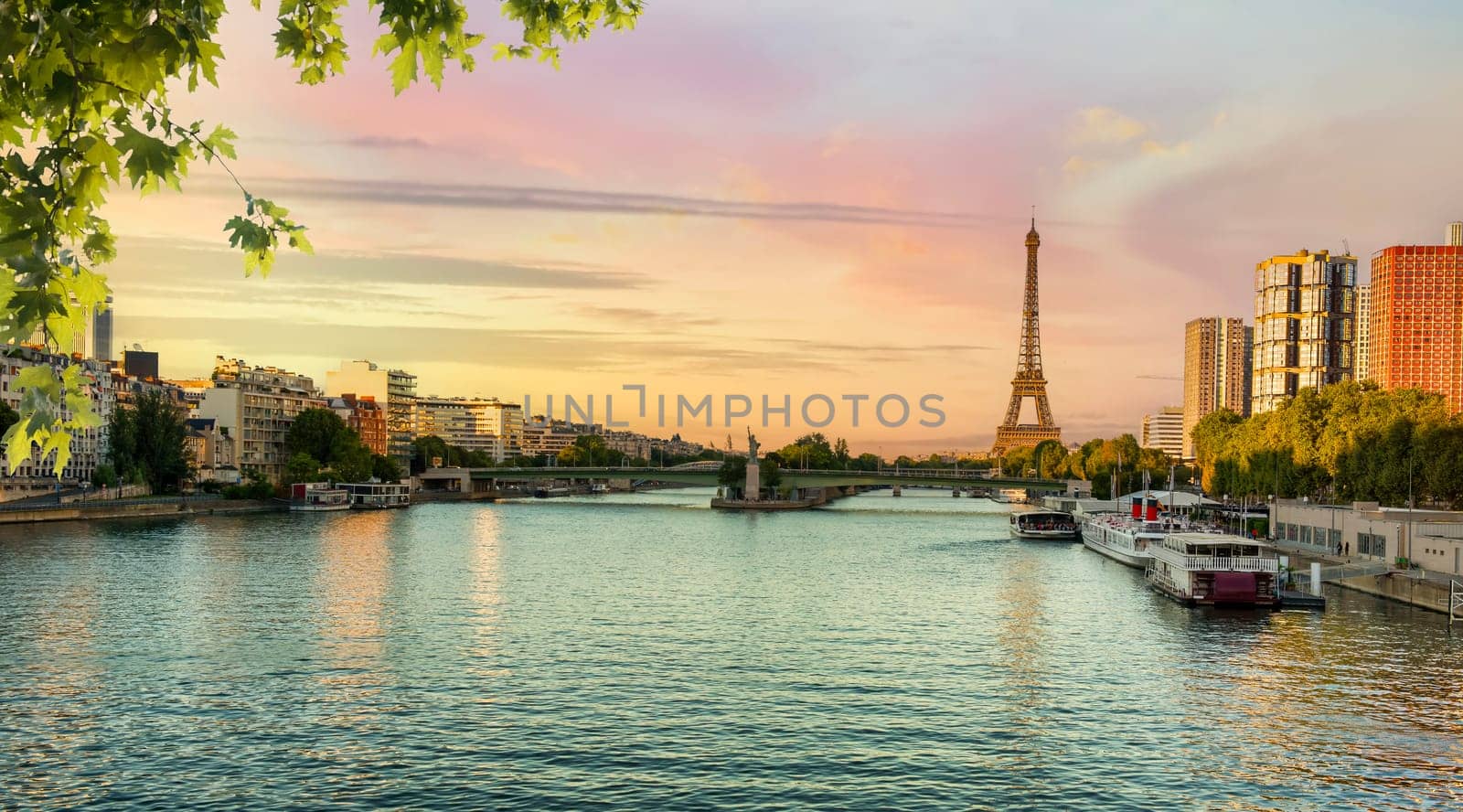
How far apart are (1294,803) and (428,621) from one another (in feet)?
110

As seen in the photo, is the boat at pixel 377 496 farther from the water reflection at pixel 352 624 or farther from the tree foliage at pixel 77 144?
the tree foliage at pixel 77 144

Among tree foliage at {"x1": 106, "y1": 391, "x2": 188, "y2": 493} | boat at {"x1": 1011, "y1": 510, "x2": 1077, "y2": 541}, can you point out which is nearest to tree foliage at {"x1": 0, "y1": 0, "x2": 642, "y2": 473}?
boat at {"x1": 1011, "y1": 510, "x2": 1077, "y2": 541}

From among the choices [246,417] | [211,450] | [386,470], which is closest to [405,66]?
[386,470]

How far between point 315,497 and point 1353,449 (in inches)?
4357

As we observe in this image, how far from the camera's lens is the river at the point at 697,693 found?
1034 inches

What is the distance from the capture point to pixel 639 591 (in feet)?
198

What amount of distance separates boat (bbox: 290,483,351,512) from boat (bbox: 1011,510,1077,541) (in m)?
79.8

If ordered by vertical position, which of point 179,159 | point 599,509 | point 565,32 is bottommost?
point 599,509

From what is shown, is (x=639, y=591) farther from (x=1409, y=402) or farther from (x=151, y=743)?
(x=1409, y=402)

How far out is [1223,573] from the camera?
5656cm

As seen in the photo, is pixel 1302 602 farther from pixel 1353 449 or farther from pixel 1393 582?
pixel 1353 449

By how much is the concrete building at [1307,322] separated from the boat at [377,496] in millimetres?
126910

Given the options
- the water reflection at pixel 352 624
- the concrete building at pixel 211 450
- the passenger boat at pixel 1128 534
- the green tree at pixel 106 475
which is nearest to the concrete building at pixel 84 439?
the green tree at pixel 106 475

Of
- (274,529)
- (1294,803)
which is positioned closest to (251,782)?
(1294,803)
